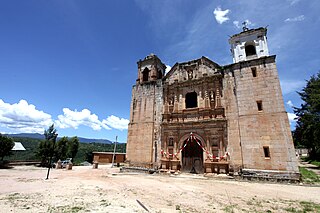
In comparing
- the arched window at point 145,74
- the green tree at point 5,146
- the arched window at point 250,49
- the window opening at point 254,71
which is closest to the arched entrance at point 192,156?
the window opening at point 254,71

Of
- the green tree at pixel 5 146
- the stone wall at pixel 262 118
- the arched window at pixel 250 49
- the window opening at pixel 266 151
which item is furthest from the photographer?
the green tree at pixel 5 146

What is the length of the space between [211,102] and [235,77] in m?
3.04

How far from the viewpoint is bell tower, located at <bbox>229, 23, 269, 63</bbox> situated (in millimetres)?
14945

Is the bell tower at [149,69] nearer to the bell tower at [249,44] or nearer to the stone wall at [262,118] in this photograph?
the bell tower at [249,44]

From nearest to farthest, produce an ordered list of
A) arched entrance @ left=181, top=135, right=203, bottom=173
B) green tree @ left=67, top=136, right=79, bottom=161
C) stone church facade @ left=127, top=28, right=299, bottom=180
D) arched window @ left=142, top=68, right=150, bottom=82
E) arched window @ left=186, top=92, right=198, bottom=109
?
stone church facade @ left=127, top=28, right=299, bottom=180 → arched entrance @ left=181, top=135, right=203, bottom=173 → arched window @ left=186, top=92, right=198, bottom=109 → arched window @ left=142, top=68, right=150, bottom=82 → green tree @ left=67, top=136, right=79, bottom=161

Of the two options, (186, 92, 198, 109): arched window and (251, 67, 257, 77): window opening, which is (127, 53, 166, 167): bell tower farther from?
(251, 67, 257, 77): window opening

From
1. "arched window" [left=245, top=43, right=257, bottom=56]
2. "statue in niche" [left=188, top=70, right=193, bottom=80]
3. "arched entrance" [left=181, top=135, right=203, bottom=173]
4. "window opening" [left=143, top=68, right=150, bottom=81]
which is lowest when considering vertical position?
"arched entrance" [left=181, top=135, right=203, bottom=173]

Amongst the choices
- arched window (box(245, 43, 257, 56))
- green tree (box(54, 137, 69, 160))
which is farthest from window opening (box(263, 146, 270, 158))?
green tree (box(54, 137, 69, 160))

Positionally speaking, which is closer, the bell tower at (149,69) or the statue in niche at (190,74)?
the statue in niche at (190,74)

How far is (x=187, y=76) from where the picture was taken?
17297mm

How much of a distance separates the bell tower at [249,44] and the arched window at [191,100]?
5.00 m

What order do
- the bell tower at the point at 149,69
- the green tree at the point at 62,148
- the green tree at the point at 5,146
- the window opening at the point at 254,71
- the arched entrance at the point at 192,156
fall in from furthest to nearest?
the green tree at the point at 62,148
the bell tower at the point at 149,69
the green tree at the point at 5,146
the arched entrance at the point at 192,156
the window opening at the point at 254,71

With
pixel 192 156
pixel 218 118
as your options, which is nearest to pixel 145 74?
pixel 218 118

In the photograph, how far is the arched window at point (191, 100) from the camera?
16.7 m
